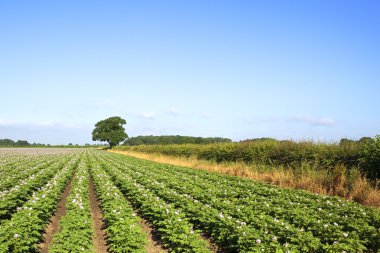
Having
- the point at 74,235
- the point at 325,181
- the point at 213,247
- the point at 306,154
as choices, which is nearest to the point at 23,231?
the point at 74,235

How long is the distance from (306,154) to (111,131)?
312 ft

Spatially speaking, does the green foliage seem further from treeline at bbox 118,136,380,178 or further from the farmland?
the farmland

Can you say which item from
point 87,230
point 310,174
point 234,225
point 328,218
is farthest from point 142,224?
point 310,174

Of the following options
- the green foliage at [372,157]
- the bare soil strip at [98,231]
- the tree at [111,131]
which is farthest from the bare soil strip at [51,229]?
the tree at [111,131]

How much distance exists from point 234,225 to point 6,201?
8.27 metres

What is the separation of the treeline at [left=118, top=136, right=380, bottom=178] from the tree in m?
80.7

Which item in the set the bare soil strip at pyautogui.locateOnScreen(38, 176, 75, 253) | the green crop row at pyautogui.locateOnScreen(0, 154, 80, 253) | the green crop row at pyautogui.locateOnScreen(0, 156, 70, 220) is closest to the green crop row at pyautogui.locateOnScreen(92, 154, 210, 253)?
the bare soil strip at pyautogui.locateOnScreen(38, 176, 75, 253)

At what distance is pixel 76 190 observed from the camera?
1342 cm

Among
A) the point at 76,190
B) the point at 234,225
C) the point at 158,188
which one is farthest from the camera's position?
the point at 158,188

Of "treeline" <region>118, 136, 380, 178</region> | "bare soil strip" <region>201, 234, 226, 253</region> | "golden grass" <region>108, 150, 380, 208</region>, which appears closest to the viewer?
"bare soil strip" <region>201, 234, 226, 253</region>

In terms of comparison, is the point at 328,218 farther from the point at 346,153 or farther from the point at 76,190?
the point at 76,190

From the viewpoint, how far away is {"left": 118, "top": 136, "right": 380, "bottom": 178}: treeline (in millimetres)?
15000

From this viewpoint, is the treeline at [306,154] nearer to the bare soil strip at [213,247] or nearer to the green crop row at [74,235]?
the bare soil strip at [213,247]

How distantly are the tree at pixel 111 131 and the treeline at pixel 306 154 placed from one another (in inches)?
3178
